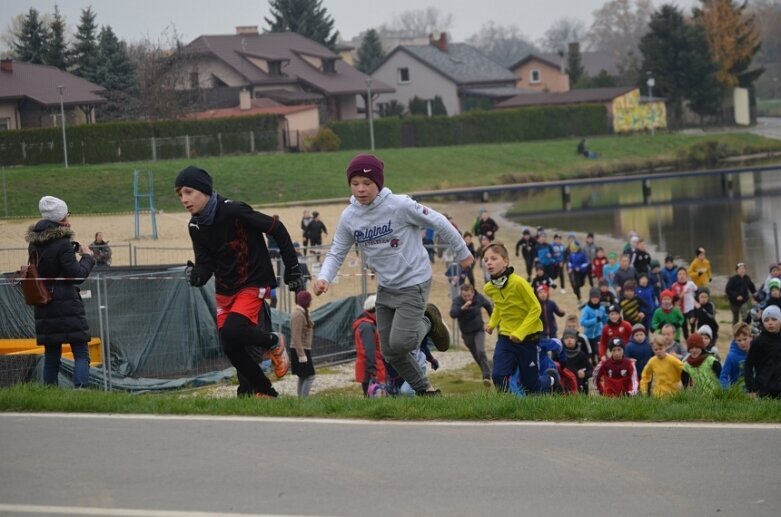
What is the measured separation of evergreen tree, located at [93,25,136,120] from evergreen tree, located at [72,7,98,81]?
0.80 feet

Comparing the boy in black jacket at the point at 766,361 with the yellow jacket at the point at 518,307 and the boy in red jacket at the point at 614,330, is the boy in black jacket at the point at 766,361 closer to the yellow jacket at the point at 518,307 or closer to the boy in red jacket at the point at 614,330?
the yellow jacket at the point at 518,307

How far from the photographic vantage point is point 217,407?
8.80m

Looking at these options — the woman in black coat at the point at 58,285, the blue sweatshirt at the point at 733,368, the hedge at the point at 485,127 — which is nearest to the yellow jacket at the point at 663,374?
the blue sweatshirt at the point at 733,368

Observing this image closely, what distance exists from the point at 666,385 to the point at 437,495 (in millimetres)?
7054

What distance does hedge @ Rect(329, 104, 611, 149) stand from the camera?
79.2 meters

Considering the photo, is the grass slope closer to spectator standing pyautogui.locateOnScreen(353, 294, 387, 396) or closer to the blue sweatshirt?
spectator standing pyautogui.locateOnScreen(353, 294, 387, 396)

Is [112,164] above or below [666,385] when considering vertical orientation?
above

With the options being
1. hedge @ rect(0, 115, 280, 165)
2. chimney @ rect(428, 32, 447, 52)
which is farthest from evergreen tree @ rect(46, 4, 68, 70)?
chimney @ rect(428, 32, 447, 52)

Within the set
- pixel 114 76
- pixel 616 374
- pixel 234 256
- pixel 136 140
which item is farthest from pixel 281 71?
pixel 234 256

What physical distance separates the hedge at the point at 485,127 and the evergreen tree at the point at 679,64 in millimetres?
10161

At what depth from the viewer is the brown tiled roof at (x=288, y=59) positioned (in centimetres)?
8262

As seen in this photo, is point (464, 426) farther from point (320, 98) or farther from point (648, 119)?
point (648, 119)

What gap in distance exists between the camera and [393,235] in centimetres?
918

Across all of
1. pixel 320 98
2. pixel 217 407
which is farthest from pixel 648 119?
pixel 217 407
